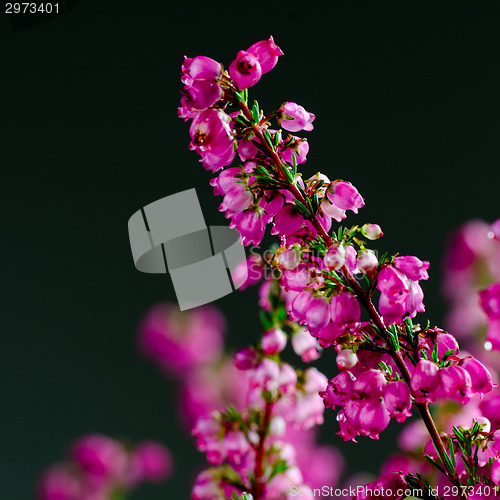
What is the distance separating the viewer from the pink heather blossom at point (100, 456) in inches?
34.0

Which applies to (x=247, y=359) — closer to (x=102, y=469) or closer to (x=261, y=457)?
(x=261, y=457)

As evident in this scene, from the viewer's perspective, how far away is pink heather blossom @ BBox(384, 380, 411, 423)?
29cm

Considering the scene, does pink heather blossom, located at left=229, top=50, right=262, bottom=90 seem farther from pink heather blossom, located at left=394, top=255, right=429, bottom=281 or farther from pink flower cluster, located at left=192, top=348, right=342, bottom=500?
pink flower cluster, located at left=192, top=348, right=342, bottom=500

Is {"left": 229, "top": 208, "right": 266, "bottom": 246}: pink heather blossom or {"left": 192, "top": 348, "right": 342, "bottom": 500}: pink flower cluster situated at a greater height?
{"left": 229, "top": 208, "right": 266, "bottom": 246}: pink heather blossom

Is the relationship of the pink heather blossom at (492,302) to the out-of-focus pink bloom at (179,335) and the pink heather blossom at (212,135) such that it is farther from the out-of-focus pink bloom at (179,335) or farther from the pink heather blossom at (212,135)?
the out-of-focus pink bloom at (179,335)

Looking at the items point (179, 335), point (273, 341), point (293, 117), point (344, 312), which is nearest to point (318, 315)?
point (344, 312)

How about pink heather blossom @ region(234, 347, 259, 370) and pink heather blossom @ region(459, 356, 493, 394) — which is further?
pink heather blossom @ region(234, 347, 259, 370)

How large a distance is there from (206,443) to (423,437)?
0.20 meters

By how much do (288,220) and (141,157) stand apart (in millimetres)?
649

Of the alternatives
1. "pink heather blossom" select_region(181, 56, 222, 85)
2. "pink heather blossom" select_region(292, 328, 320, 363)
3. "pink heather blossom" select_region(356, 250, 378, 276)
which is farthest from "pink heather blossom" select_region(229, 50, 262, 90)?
"pink heather blossom" select_region(292, 328, 320, 363)

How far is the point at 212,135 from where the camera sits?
12.1 inches

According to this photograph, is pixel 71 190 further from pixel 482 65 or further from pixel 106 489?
pixel 482 65

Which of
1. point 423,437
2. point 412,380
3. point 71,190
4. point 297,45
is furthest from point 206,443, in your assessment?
point 297,45

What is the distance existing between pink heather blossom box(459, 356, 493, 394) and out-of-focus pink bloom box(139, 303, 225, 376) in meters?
0.63
